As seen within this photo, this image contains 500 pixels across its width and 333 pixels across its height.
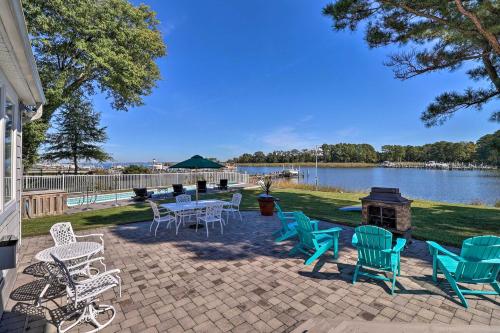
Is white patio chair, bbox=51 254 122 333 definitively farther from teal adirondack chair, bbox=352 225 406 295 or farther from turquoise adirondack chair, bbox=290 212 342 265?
teal adirondack chair, bbox=352 225 406 295

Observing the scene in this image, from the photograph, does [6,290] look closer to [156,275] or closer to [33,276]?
[33,276]

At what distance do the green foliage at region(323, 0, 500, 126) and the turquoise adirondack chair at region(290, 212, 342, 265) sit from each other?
4.84m

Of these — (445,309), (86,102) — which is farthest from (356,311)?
(86,102)

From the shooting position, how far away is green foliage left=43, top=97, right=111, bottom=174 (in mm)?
17312

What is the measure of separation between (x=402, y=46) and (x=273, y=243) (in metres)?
6.37

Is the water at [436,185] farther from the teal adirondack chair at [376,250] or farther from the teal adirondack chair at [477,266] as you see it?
the teal adirondack chair at [376,250]

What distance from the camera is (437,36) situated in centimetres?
711

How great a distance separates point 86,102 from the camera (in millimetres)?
18094

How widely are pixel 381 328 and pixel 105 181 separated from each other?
1440 cm

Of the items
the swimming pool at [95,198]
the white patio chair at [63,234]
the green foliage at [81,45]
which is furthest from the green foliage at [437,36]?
the swimming pool at [95,198]

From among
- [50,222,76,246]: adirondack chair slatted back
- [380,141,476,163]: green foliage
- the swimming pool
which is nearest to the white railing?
the swimming pool

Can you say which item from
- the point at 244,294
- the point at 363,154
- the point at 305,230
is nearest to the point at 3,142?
the point at 244,294

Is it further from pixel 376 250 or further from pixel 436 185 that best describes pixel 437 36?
pixel 436 185

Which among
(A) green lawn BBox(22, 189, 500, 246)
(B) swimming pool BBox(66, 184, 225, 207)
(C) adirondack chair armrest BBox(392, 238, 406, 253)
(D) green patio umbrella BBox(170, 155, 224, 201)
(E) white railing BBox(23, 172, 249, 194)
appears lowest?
(A) green lawn BBox(22, 189, 500, 246)
